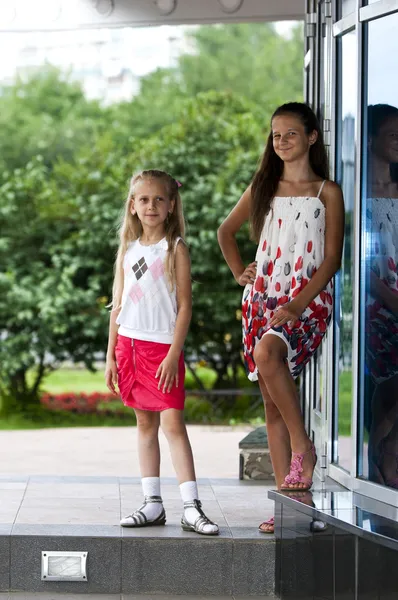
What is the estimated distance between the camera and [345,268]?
13.1 ft

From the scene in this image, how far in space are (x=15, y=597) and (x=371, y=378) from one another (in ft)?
4.63

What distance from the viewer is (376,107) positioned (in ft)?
12.1

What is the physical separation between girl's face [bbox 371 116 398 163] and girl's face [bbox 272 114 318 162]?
237mm

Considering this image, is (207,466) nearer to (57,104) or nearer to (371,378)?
(371,378)

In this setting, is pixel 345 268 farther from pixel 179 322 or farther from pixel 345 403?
pixel 179 322

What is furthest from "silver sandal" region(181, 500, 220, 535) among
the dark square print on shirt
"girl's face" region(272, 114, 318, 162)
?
"girl's face" region(272, 114, 318, 162)

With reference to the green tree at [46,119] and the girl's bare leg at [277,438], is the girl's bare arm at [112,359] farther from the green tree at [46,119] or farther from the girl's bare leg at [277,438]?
the green tree at [46,119]

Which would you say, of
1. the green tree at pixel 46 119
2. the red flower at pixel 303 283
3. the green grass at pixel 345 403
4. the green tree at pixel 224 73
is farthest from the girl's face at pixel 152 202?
the green tree at pixel 224 73

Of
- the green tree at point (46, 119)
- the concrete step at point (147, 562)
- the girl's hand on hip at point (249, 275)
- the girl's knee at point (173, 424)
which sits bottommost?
the concrete step at point (147, 562)

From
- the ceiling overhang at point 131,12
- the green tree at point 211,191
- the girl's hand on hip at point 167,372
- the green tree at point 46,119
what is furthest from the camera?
the green tree at point 46,119

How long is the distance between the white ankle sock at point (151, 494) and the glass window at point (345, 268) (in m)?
0.70

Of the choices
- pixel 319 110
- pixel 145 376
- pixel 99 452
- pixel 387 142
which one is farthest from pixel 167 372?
pixel 99 452

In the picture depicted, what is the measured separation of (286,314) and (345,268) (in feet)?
1.95

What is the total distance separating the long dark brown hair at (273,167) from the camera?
3.71 metres
